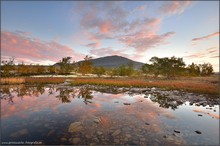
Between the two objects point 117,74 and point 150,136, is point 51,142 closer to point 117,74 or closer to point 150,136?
point 150,136

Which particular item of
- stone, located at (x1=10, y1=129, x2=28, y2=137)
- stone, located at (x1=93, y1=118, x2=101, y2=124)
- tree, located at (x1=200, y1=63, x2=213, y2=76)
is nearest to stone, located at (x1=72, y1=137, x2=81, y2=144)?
stone, located at (x1=93, y1=118, x2=101, y2=124)

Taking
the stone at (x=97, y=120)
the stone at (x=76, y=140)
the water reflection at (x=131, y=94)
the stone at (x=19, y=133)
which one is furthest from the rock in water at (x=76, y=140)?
the water reflection at (x=131, y=94)

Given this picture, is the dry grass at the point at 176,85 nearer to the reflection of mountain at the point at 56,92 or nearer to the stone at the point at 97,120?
the reflection of mountain at the point at 56,92

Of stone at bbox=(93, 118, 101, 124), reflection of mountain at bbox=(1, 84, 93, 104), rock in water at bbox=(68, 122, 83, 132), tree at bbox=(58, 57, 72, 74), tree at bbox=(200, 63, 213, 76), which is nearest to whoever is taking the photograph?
rock in water at bbox=(68, 122, 83, 132)

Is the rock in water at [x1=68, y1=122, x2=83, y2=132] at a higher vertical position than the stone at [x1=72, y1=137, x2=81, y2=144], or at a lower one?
higher

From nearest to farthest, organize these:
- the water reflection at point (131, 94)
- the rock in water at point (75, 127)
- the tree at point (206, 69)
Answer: the rock in water at point (75, 127), the water reflection at point (131, 94), the tree at point (206, 69)

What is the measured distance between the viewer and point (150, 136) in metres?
6.71

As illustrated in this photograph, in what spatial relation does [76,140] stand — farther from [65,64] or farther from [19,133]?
[65,64]

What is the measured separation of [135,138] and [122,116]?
335 centimetres

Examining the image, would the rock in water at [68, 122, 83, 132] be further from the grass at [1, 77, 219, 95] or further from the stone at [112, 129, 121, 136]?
the grass at [1, 77, 219, 95]

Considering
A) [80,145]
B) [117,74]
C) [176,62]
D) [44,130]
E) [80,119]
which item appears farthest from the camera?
[117,74]

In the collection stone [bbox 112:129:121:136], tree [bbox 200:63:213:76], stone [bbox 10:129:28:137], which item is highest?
tree [bbox 200:63:213:76]

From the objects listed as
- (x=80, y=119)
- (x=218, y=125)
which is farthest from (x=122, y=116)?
(x=218, y=125)

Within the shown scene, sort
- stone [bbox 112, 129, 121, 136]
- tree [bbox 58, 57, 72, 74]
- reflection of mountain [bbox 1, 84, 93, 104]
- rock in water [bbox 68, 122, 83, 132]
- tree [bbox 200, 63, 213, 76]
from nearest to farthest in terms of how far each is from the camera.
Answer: stone [bbox 112, 129, 121, 136] < rock in water [bbox 68, 122, 83, 132] < reflection of mountain [bbox 1, 84, 93, 104] < tree [bbox 58, 57, 72, 74] < tree [bbox 200, 63, 213, 76]
